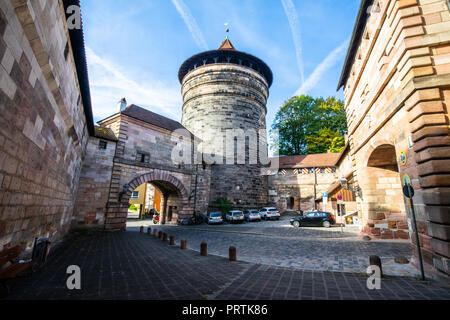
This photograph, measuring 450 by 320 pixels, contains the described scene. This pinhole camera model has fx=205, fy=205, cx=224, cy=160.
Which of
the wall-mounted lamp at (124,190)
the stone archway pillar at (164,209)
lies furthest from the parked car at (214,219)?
the wall-mounted lamp at (124,190)

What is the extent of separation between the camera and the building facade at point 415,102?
450 centimetres

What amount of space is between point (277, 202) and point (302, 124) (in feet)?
43.1

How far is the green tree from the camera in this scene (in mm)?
28969

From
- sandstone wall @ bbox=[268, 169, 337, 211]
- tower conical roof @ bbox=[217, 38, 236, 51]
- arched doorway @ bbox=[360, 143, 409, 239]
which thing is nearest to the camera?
arched doorway @ bbox=[360, 143, 409, 239]

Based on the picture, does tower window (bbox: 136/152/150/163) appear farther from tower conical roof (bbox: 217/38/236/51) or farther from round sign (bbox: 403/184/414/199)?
tower conical roof (bbox: 217/38/236/51)

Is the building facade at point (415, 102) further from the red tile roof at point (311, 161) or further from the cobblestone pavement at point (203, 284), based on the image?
the red tile roof at point (311, 161)

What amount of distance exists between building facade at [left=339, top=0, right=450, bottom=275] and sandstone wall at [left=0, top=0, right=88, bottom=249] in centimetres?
793

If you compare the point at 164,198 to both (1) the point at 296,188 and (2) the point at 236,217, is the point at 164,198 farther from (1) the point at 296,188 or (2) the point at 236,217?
(1) the point at 296,188

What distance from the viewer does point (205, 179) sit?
68.6 feet

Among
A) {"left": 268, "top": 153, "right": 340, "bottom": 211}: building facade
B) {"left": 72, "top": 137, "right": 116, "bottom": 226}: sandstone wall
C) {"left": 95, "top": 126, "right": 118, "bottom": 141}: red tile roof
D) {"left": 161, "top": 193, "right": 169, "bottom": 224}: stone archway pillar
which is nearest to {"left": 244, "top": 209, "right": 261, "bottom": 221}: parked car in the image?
{"left": 268, "top": 153, "right": 340, "bottom": 211}: building facade

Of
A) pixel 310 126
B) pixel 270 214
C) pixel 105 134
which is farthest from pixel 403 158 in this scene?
pixel 310 126

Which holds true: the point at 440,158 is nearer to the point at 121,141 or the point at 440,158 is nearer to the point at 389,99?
the point at 389,99
